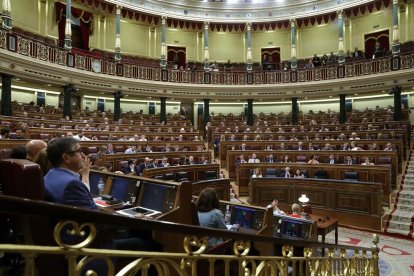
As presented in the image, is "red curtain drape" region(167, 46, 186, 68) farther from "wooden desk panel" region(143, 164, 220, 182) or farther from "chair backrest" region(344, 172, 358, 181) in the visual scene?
"chair backrest" region(344, 172, 358, 181)

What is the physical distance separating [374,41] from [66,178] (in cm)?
1930

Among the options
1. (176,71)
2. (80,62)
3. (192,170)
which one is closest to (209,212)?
(192,170)

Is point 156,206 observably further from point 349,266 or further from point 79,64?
point 79,64

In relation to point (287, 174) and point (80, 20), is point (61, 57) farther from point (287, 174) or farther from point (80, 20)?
point (287, 174)

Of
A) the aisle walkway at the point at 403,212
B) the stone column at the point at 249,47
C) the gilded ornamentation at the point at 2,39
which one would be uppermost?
the stone column at the point at 249,47

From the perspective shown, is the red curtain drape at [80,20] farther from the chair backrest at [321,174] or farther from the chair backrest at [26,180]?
the chair backrest at [26,180]

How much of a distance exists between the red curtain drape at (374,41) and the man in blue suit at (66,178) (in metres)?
17.6

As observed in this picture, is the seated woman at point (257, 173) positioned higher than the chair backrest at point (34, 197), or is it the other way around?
the chair backrest at point (34, 197)

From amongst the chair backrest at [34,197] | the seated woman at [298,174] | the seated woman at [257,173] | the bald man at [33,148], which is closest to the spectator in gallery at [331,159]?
the seated woman at [298,174]

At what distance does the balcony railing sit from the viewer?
10898 millimetres

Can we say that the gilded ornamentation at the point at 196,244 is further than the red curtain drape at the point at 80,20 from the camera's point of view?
No

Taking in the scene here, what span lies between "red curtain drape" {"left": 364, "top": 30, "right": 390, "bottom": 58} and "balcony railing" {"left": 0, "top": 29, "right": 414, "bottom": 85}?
2.38 m

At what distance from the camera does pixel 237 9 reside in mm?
17984

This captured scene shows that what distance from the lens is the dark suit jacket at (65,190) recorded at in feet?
5.31
